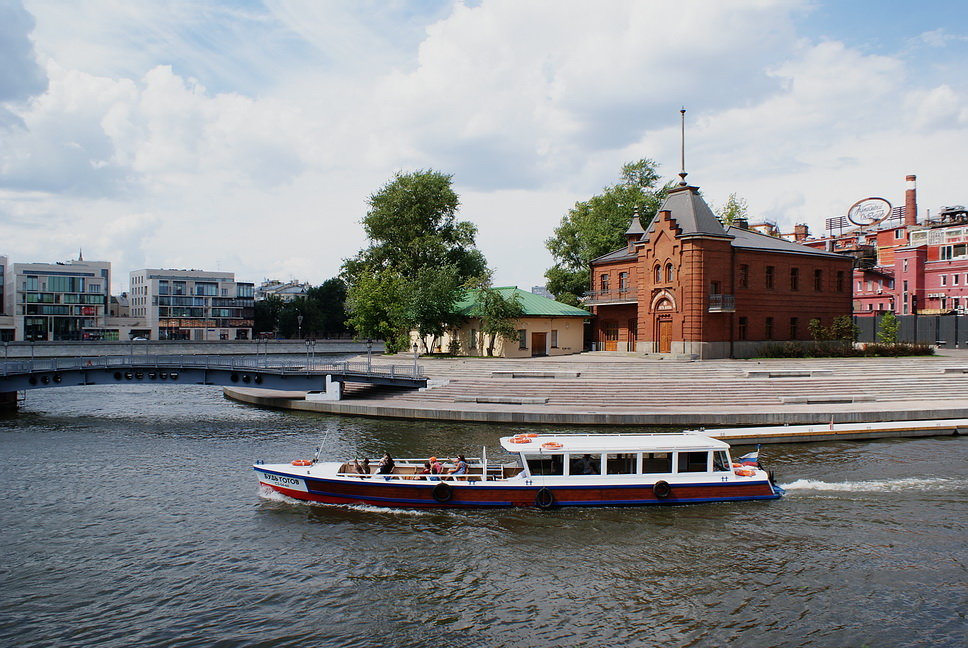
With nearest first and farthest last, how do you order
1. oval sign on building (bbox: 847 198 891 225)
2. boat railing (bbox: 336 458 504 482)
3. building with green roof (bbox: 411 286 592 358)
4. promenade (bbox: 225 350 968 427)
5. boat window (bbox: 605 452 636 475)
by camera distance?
1. boat railing (bbox: 336 458 504 482)
2. boat window (bbox: 605 452 636 475)
3. promenade (bbox: 225 350 968 427)
4. building with green roof (bbox: 411 286 592 358)
5. oval sign on building (bbox: 847 198 891 225)

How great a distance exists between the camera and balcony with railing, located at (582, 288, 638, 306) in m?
57.6

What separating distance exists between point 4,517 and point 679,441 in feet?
73.4

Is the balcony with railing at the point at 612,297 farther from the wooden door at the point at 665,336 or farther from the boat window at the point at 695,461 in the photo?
the boat window at the point at 695,461

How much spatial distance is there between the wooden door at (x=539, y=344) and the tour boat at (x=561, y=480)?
35.4 m

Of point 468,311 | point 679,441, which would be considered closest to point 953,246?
point 468,311

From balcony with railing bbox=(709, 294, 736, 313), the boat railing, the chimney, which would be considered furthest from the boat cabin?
the chimney

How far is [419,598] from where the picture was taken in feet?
50.8

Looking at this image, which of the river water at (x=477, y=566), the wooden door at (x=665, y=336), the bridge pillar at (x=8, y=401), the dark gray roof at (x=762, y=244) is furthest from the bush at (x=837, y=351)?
the bridge pillar at (x=8, y=401)

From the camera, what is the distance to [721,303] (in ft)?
164

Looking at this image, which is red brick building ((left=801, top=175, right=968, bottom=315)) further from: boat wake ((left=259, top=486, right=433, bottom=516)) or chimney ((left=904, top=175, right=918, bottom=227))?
boat wake ((left=259, top=486, right=433, bottom=516))

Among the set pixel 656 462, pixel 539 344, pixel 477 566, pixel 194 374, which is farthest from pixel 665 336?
pixel 477 566

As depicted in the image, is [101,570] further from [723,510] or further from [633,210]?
[633,210]

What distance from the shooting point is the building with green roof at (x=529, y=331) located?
57438 millimetres

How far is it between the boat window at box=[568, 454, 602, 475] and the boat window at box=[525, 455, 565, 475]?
14.5 inches
